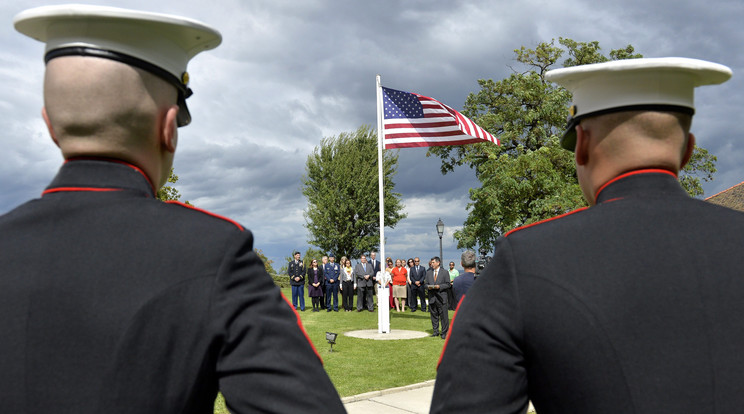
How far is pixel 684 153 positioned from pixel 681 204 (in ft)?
0.67

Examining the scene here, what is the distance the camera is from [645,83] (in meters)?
1.67

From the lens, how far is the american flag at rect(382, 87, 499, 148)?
13.6 metres

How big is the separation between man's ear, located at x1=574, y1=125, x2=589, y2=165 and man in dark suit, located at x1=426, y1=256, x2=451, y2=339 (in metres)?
12.1

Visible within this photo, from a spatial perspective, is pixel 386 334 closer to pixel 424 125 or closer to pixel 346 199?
pixel 424 125

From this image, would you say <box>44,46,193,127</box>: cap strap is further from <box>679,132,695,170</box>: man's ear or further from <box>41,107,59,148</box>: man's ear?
<box>679,132,695,170</box>: man's ear

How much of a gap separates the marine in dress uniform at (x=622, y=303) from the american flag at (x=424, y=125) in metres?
11.9

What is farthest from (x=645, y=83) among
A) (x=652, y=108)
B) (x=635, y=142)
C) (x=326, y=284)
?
(x=326, y=284)

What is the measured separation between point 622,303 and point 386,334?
13034 mm

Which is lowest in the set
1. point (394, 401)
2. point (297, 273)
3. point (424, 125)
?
point (394, 401)

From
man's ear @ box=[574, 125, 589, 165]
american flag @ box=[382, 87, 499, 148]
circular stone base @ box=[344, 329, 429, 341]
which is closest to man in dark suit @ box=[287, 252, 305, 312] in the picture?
circular stone base @ box=[344, 329, 429, 341]

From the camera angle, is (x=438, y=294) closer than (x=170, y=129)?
No

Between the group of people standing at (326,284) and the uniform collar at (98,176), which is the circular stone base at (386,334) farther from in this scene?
the uniform collar at (98,176)

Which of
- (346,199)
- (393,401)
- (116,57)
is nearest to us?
(116,57)

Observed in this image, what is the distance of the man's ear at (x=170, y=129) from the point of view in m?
1.46
